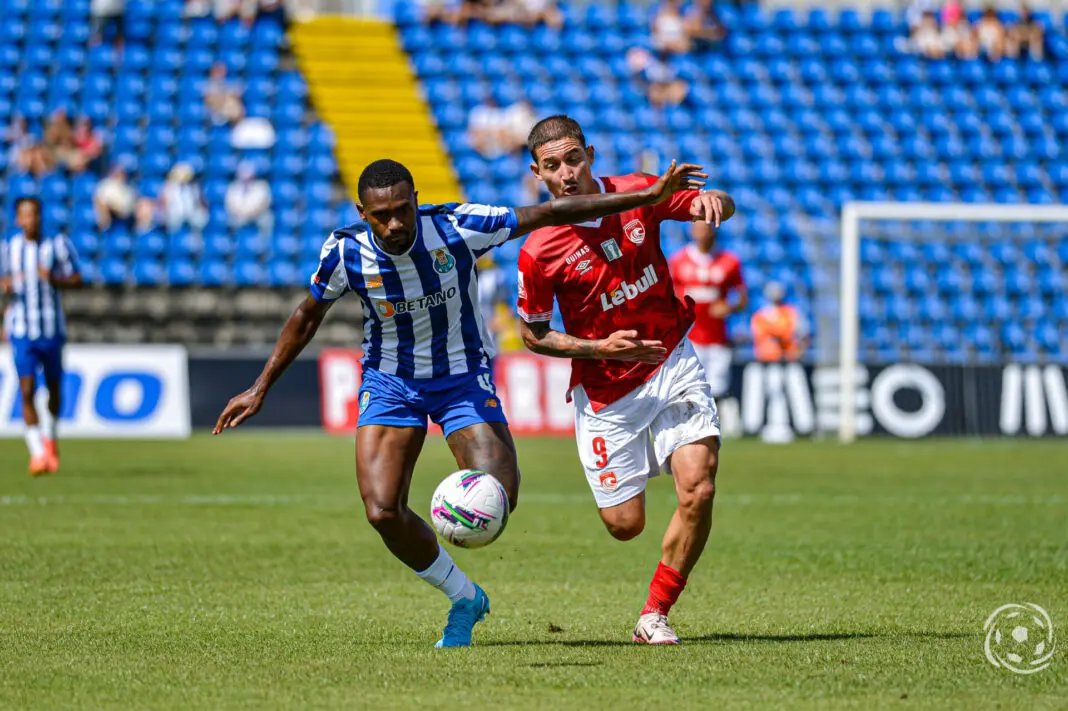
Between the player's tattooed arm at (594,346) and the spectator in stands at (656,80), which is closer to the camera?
the player's tattooed arm at (594,346)

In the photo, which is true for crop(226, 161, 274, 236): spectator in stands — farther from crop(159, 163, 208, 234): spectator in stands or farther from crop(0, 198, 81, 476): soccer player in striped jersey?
crop(0, 198, 81, 476): soccer player in striped jersey

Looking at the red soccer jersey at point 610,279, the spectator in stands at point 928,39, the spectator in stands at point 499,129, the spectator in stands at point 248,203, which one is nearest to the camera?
the red soccer jersey at point 610,279

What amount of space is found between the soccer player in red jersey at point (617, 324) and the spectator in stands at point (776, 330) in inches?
600

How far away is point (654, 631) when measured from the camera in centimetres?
641

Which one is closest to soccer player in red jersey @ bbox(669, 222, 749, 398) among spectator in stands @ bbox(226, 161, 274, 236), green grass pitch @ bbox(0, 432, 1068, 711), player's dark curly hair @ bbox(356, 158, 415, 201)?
green grass pitch @ bbox(0, 432, 1068, 711)

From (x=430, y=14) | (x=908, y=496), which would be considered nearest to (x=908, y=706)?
(x=908, y=496)

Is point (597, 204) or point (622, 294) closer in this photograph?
point (597, 204)

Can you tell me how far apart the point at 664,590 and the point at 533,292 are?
1422 millimetres

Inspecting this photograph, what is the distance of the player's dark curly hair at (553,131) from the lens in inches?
267

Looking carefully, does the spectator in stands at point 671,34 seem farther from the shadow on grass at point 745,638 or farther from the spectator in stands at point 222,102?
the shadow on grass at point 745,638

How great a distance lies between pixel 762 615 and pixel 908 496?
6.22 meters

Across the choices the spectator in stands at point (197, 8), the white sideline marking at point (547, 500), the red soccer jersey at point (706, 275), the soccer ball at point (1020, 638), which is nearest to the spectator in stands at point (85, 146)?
the spectator in stands at point (197, 8)

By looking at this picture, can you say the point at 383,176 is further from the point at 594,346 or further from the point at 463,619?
the point at 463,619

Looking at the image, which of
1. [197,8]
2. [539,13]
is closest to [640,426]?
[197,8]
